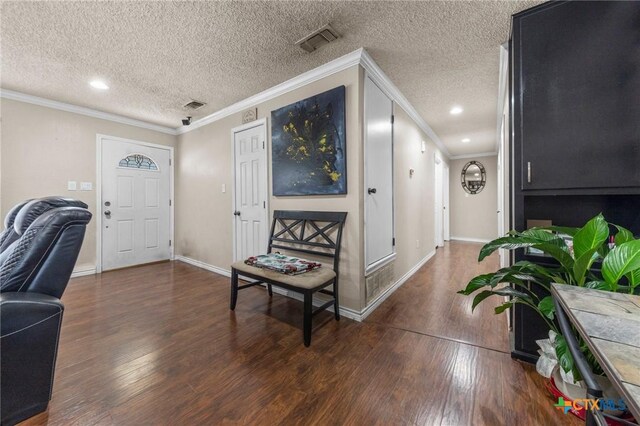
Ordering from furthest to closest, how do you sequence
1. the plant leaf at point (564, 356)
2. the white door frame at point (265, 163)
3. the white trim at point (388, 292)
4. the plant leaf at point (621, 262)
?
the white door frame at point (265, 163) → the white trim at point (388, 292) → the plant leaf at point (564, 356) → the plant leaf at point (621, 262)

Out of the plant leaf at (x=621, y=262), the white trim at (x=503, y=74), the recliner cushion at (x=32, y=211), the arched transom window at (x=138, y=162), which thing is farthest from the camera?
the arched transom window at (x=138, y=162)

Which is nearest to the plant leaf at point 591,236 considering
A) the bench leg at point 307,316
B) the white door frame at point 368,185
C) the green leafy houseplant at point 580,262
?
the green leafy houseplant at point 580,262

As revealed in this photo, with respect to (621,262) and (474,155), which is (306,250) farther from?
(474,155)

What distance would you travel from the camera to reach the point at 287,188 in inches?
106

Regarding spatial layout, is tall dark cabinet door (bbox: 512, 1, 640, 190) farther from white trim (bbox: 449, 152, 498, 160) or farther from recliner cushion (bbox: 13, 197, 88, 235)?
white trim (bbox: 449, 152, 498, 160)

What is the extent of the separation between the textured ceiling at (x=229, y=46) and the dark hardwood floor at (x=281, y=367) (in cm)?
227

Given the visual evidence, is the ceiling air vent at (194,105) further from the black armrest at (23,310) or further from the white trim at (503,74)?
the white trim at (503,74)

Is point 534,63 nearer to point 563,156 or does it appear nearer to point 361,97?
point 563,156

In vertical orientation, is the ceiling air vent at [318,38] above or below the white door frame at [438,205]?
above

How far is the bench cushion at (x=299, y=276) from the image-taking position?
186cm

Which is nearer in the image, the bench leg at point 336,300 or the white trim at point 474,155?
the bench leg at point 336,300

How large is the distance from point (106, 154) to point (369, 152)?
3.83m

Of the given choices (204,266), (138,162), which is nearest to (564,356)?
(204,266)

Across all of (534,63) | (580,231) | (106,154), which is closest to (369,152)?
(534,63)
